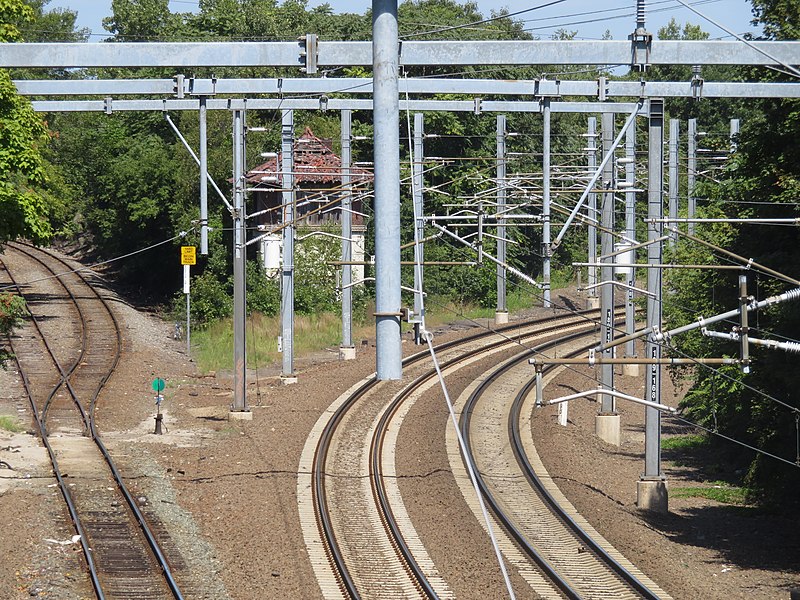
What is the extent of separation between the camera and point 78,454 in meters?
21.5

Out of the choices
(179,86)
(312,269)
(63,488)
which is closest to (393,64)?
(63,488)

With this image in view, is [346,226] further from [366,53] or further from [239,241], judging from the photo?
[366,53]

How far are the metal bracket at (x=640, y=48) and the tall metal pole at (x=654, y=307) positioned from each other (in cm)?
→ 753

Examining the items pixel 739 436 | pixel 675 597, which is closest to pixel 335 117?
pixel 739 436

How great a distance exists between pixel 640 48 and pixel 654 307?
29.5 ft

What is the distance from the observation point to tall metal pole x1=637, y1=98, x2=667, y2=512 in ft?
60.6

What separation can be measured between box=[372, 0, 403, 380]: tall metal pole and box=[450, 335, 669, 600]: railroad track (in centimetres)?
868

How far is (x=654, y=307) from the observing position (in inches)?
738

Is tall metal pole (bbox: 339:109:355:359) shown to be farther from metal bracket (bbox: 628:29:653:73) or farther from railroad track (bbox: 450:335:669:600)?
metal bracket (bbox: 628:29:653:73)

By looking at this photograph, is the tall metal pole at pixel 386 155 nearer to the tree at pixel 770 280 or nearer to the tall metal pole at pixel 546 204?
the tall metal pole at pixel 546 204

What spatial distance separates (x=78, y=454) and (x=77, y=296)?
22698 mm

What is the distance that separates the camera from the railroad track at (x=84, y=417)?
14672mm

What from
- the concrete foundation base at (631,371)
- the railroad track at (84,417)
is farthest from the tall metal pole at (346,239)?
the concrete foundation base at (631,371)

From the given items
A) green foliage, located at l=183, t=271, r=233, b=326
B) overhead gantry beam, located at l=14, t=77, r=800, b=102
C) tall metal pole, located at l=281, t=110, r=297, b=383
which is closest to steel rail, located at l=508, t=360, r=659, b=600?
tall metal pole, located at l=281, t=110, r=297, b=383
